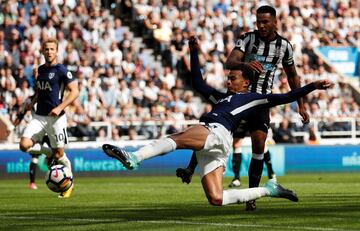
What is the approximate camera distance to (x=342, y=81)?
36750mm

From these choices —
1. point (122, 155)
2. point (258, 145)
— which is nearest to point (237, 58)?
point (258, 145)

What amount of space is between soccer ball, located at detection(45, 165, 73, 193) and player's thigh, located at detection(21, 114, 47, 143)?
6.80 ft

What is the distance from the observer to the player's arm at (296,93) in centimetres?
1097

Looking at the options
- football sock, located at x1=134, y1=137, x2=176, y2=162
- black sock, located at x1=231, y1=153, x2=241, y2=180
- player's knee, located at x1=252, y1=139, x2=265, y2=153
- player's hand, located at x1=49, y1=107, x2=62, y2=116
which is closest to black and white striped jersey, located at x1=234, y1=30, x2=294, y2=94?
player's knee, located at x1=252, y1=139, x2=265, y2=153

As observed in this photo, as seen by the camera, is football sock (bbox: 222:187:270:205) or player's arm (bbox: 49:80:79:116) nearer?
football sock (bbox: 222:187:270:205)

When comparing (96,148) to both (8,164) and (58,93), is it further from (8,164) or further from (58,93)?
(58,93)

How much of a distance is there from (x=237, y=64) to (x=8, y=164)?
15131mm

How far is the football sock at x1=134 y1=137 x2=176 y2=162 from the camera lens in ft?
34.7

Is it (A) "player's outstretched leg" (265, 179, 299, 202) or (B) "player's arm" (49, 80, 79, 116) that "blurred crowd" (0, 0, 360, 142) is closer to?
(B) "player's arm" (49, 80, 79, 116)

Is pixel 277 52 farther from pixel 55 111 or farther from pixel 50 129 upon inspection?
pixel 50 129

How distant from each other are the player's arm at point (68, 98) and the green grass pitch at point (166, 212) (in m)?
1.36

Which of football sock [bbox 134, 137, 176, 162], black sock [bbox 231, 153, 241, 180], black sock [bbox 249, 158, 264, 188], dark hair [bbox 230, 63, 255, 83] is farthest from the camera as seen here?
black sock [bbox 231, 153, 241, 180]

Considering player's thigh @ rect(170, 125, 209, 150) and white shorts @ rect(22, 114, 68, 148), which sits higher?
player's thigh @ rect(170, 125, 209, 150)

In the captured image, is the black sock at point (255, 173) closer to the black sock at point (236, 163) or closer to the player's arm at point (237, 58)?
the player's arm at point (237, 58)
